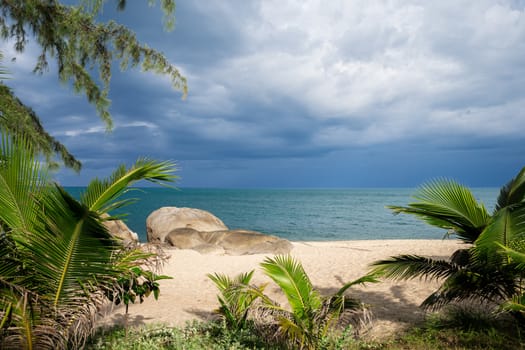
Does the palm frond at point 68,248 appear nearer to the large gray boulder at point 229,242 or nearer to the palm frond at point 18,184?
the palm frond at point 18,184

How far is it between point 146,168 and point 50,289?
1.46m

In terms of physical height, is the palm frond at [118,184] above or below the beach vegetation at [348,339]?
above

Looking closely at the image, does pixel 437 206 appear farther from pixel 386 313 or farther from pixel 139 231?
pixel 139 231

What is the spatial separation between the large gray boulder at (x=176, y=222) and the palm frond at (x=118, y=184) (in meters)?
17.1

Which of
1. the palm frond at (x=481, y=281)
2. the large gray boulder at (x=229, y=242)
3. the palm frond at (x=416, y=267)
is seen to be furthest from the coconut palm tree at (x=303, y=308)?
the large gray boulder at (x=229, y=242)

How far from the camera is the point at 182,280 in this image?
11.9 meters

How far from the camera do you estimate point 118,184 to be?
3.98m

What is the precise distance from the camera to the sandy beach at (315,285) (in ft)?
25.9

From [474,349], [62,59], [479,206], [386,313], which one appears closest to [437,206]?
[479,206]

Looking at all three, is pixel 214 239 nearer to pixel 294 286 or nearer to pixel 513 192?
pixel 294 286

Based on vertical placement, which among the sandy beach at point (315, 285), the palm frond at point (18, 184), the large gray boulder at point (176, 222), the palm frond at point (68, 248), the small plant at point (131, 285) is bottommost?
the sandy beach at point (315, 285)

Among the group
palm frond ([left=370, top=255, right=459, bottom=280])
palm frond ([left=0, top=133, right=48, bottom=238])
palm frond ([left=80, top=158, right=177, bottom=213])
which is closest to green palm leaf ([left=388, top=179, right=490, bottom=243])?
palm frond ([left=370, top=255, right=459, bottom=280])

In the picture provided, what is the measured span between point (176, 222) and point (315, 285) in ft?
40.4

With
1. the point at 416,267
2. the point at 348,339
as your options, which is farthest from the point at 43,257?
the point at 416,267
